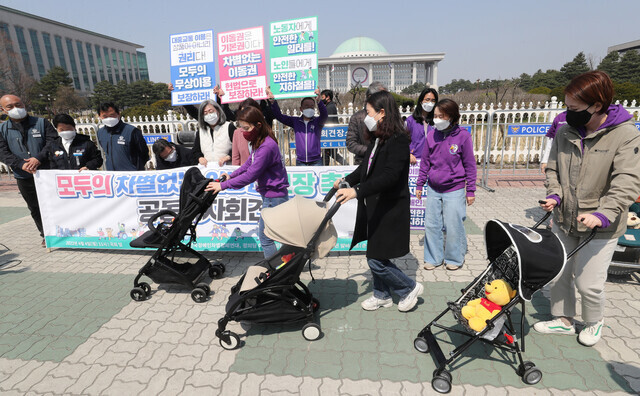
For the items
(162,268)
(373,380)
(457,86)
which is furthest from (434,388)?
(457,86)

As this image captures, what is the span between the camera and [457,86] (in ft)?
254

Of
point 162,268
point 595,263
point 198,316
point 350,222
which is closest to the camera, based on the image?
point 595,263

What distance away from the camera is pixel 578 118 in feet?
7.96

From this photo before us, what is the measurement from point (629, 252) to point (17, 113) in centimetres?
823

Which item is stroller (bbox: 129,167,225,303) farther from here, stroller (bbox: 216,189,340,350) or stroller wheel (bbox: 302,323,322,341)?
stroller wheel (bbox: 302,323,322,341)

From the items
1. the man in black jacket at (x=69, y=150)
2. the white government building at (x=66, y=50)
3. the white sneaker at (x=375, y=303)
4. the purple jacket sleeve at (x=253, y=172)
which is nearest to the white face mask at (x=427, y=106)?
the purple jacket sleeve at (x=253, y=172)

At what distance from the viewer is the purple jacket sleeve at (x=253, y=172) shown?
340 centimetres

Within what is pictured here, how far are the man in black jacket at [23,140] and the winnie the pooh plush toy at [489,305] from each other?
20.1 ft

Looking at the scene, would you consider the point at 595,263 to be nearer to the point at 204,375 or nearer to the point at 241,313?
the point at 241,313

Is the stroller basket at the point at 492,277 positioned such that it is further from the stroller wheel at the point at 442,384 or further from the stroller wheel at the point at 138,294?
the stroller wheel at the point at 138,294

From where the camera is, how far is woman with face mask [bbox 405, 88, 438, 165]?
4613mm

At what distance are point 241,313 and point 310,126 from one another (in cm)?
351

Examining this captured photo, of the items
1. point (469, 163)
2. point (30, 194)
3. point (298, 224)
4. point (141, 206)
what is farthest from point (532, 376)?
point (30, 194)

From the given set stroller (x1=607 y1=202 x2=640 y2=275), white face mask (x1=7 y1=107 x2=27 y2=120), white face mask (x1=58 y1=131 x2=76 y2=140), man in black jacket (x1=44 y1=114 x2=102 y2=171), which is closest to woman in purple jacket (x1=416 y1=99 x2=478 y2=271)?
stroller (x1=607 y1=202 x2=640 y2=275)
